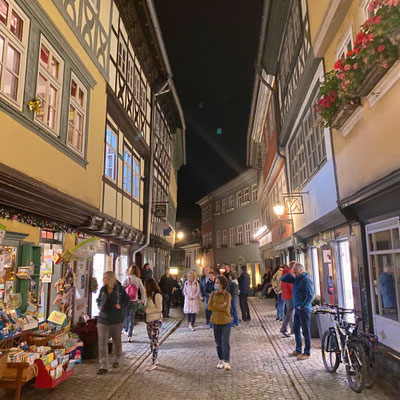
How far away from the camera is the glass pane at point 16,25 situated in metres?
6.00

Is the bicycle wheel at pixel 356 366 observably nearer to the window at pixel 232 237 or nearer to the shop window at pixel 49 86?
the shop window at pixel 49 86

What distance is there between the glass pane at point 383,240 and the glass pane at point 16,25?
677 cm

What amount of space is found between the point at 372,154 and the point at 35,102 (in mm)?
5638

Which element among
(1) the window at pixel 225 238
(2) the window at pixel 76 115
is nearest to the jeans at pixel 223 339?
(2) the window at pixel 76 115

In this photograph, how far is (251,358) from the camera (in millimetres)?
8008

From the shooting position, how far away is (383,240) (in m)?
6.26

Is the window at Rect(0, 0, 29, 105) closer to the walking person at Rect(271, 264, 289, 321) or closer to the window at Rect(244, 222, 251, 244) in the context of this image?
the walking person at Rect(271, 264, 289, 321)

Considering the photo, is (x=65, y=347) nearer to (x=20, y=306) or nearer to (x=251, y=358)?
(x=20, y=306)

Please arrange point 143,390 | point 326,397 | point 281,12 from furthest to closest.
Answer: point 281,12 → point 143,390 → point 326,397

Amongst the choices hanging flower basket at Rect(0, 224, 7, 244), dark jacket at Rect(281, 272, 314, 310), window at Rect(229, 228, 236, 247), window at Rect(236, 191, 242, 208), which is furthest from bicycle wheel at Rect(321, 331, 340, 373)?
window at Rect(229, 228, 236, 247)

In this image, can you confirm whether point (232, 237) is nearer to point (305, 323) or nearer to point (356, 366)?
point (305, 323)

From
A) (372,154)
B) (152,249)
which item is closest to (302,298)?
(372,154)

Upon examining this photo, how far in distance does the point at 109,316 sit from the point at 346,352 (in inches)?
164

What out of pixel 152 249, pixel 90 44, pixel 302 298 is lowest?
pixel 302 298
